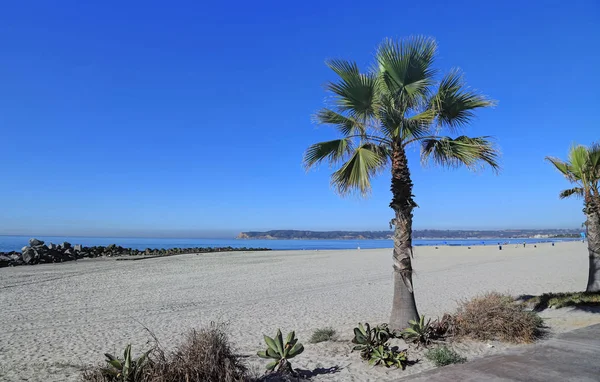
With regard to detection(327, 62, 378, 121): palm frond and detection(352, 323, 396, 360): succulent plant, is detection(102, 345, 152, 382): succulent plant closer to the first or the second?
detection(352, 323, 396, 360): succulent plant

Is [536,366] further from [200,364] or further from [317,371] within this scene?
[200,364]

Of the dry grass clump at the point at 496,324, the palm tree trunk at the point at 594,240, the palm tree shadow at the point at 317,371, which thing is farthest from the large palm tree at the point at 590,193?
the palm tree shadow at the point at 317,371

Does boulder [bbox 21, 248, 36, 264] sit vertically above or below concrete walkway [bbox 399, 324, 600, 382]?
above

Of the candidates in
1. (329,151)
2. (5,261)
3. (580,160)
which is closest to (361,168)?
(329,151)

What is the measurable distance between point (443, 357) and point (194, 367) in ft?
12.0

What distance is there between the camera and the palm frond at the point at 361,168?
7.25 meters

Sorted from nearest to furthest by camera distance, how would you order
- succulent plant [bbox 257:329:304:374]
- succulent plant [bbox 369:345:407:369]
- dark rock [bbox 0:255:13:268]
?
succulent plant [bbox 257:329:304:374] → succulent plant [bbox 369:345:407:369] → dark rock [bbox 0:255:13:268]

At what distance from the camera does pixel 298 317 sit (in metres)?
10.6

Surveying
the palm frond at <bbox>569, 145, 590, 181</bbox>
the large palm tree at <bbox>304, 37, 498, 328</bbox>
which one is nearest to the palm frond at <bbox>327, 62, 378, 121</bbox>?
the large palm tree at <bbox>304, 37, 498, 328</bbox>

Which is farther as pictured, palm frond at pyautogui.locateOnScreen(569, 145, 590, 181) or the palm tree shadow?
palm frond at pyautogui.locateOnScreen(569, 145, 590, 181)

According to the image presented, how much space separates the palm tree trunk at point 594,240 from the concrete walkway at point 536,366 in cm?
487

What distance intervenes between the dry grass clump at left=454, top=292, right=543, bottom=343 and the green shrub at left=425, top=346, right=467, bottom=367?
1.13 metres

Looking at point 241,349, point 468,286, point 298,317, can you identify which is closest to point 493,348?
point 241,349

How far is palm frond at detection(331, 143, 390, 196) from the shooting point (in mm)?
7254
